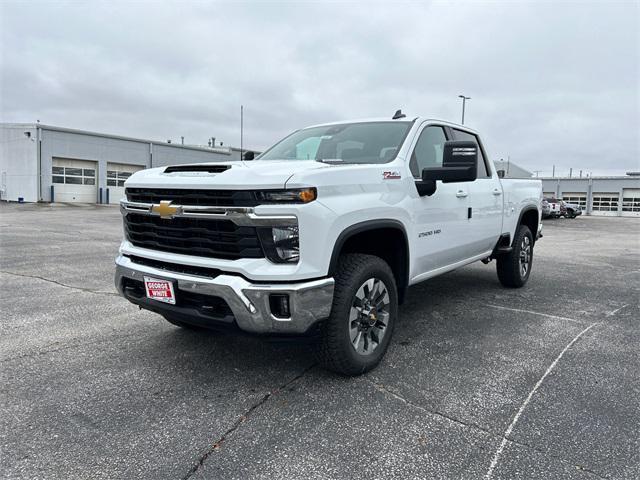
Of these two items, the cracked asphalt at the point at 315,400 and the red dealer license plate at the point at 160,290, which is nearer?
the cracked asphalt at the point at 315,400

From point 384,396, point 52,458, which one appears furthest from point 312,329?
point 52,458

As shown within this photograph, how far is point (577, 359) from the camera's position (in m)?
3.75

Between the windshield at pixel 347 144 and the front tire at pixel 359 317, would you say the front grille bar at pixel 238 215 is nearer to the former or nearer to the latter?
the front tire at pixel 359 317

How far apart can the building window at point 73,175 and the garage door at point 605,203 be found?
173 feet

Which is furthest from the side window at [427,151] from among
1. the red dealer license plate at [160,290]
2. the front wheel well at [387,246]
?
the red dealer license plate at [160,290]

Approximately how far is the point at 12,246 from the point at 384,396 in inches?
384

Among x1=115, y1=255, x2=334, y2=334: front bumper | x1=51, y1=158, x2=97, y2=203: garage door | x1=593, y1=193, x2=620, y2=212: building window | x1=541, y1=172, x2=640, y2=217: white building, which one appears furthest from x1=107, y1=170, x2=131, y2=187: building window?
x1=593, y1=193, x2=620, y2=212: building window

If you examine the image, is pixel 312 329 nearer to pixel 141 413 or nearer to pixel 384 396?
pixel 384 396

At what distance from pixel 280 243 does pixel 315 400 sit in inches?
41.0

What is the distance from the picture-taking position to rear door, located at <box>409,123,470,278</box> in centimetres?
389

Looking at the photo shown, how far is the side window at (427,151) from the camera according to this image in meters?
3.94

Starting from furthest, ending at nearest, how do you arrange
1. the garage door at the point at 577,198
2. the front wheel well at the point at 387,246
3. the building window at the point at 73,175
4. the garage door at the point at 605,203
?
1. the garage door at the point at 577,198
2. the garage door at the point at 605,203
3. the building window at the point at 73,175
4. the front wheel well at the point at 387,246

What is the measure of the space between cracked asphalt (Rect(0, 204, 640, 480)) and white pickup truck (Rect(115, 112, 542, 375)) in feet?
1.16

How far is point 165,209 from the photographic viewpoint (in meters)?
3.10
